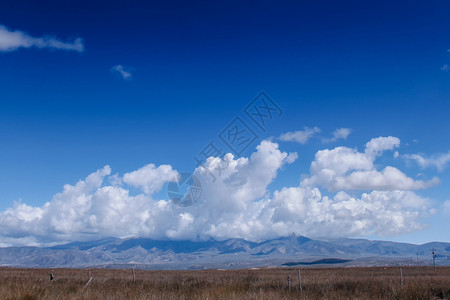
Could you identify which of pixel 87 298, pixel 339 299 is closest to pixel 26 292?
pixel 87 298

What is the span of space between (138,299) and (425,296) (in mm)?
12495

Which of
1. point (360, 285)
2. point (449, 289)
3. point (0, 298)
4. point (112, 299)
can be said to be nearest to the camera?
point (0, 298)

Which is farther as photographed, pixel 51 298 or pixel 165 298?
pixel 165 298

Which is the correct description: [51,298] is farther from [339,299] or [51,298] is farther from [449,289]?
[449,289]

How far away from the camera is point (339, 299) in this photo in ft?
47.3

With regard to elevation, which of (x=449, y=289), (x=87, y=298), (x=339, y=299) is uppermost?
(x=87, y=298)

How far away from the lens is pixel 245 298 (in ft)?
42.9

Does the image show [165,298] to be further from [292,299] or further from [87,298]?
[292,299]

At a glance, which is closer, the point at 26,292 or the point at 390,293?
the point at 26,292

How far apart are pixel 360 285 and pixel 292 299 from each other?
11792mm

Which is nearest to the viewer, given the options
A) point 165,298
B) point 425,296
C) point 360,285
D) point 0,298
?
point 0,298

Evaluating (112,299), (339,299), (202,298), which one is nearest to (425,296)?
(339,299)

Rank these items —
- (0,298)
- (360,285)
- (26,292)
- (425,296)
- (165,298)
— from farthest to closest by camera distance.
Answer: (360,285) < (425,296) < (165,298) < (26,292) < (0,298)

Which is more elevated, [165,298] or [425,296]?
[165,298]
